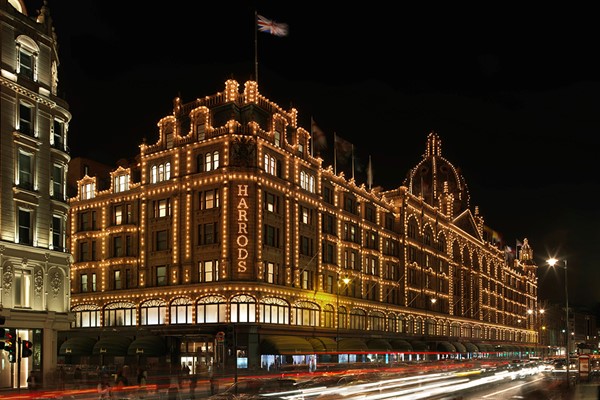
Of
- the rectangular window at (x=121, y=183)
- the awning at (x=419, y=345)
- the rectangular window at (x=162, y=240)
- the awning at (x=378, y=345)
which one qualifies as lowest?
the awning at (x=419, y=345)

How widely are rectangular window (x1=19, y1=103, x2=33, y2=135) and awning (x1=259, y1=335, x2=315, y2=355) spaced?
2783 cm

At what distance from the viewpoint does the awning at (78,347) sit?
233ft

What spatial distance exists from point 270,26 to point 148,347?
1202 inches

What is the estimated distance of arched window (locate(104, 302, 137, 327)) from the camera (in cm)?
7162

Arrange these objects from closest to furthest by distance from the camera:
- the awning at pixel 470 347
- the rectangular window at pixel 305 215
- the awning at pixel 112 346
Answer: the awning at pixel 112 346
the rectangular window at pixel 305 215
the awning at pixel 470 347

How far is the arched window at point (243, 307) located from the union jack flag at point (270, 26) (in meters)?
23.0

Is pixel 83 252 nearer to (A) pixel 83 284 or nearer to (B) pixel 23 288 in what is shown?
(A) pixel 83 284

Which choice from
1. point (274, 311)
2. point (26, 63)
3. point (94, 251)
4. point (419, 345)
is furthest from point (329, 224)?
point (26, 63)

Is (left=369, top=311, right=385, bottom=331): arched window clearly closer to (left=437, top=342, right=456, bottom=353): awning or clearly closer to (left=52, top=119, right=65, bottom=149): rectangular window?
(left=437, top=342, right=456, bottom=353): awning

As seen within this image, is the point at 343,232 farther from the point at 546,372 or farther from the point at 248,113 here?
the point at 546,372

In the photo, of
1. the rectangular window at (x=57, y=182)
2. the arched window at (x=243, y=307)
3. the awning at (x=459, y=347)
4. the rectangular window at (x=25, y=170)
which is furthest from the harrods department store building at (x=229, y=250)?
the awning at (x=459, y=347)

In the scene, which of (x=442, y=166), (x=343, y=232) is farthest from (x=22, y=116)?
(x=442, y=166)

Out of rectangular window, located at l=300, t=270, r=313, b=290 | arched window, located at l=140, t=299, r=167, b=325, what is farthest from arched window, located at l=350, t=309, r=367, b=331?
arched window, located at l=140, t=299, r=167, b=325

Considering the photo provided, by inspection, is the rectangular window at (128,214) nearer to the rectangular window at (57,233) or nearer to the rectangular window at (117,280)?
the rectangular window at (117,280)
